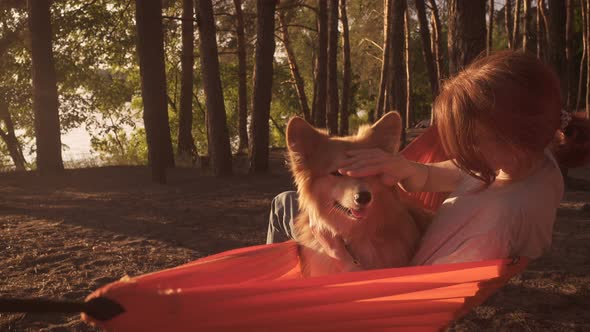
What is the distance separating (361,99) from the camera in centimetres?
→ 3619

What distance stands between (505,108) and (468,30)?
448cm

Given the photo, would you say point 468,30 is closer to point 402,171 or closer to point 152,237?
point 402,171

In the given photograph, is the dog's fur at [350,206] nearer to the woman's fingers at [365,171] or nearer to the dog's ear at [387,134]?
the dog's ear at [387,134]

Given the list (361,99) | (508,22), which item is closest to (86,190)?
(508,22)

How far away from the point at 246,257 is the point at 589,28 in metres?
18.4

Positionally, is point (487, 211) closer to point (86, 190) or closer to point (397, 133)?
point (397, 133)

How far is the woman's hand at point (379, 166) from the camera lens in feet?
8.35

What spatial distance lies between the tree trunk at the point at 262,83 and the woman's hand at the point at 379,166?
8644 millimetres

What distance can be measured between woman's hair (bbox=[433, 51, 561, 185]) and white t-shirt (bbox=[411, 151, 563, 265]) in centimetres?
11

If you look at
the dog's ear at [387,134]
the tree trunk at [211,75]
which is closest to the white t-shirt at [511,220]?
the dog's ear at [387,134]

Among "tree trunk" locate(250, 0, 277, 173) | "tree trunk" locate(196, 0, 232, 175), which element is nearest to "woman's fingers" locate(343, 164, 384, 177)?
"tree trunk" locate(250, 0, 277, 173)

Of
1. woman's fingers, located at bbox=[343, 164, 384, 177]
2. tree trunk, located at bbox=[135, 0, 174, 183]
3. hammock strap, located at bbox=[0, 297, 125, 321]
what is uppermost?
tree trunk, located at bbox=[135, 0, 174, 183]

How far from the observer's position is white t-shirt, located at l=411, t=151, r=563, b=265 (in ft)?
7.09

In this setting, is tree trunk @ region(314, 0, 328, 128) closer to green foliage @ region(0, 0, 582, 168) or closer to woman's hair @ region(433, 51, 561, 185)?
A: green foliage @ region(0, 0, 582, 168)
